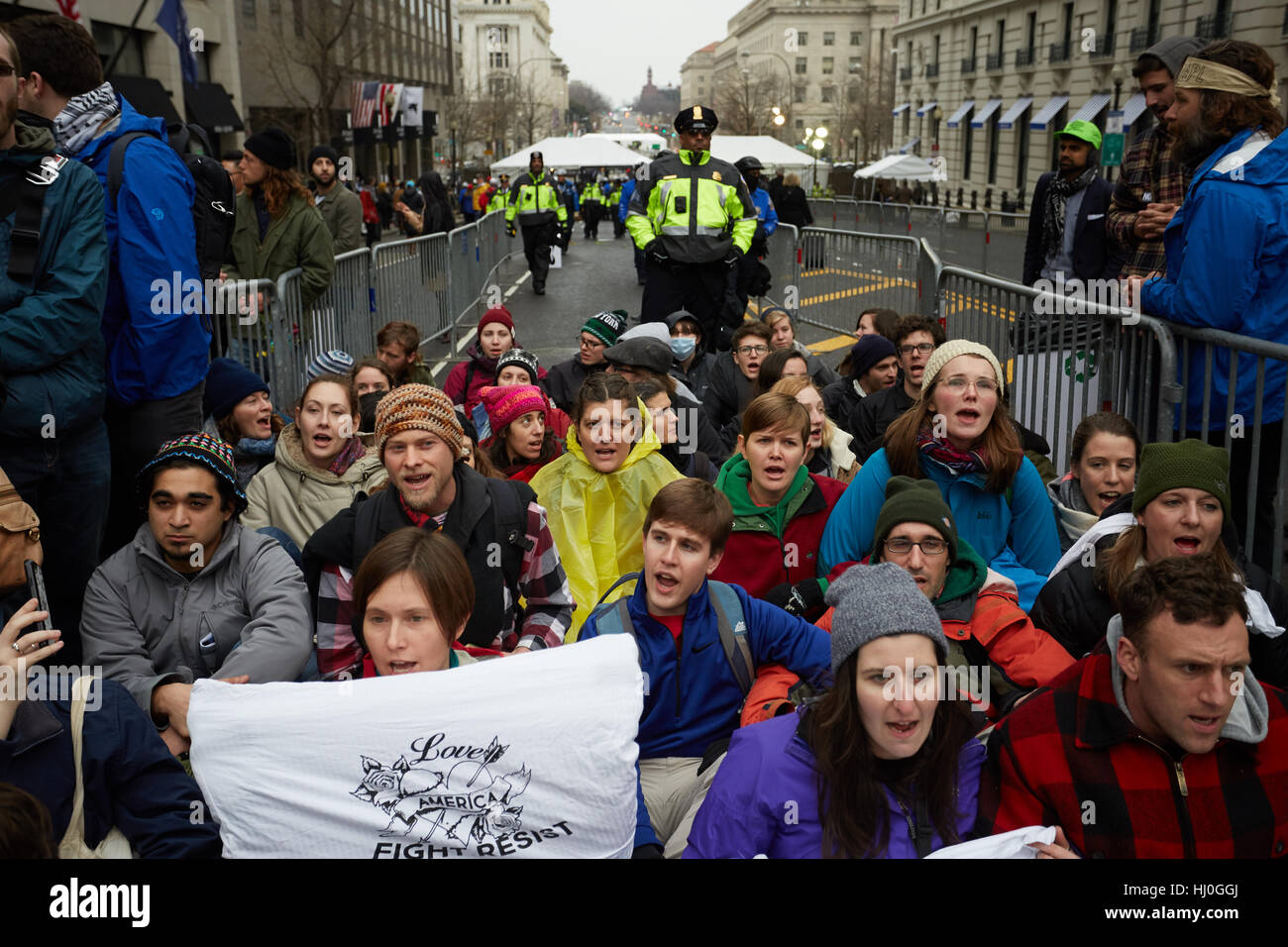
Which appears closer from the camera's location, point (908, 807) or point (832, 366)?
point (908, 807)

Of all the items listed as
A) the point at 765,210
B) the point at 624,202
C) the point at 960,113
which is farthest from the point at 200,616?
the point at 960,113

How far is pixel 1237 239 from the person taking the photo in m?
4.50

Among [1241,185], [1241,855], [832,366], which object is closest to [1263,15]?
[832,366]

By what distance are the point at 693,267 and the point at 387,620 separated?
7017mm

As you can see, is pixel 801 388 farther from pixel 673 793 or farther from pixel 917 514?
pixel 673 793

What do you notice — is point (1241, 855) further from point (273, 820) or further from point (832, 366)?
point (832, 366)

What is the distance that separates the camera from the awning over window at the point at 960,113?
202ft

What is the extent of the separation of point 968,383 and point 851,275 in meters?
8.73

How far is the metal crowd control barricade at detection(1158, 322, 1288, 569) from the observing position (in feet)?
14.6

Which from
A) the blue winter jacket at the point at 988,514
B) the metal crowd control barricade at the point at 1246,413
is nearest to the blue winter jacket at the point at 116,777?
the blue winter jacket at the point at 988,514

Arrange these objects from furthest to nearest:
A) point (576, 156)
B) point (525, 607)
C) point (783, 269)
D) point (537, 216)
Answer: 1. point (576, 156)
2. point (537, 216)
3. point (783, 269)
4. point (525, 607)

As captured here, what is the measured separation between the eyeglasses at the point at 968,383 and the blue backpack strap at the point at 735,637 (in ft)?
5.00

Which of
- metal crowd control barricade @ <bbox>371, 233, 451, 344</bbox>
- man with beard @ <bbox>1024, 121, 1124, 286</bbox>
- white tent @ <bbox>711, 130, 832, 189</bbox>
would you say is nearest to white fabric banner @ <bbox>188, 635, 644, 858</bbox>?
man with beard @ <bbox>1024, 121, 1124, 286</bbox>

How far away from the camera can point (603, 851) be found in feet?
9.10
